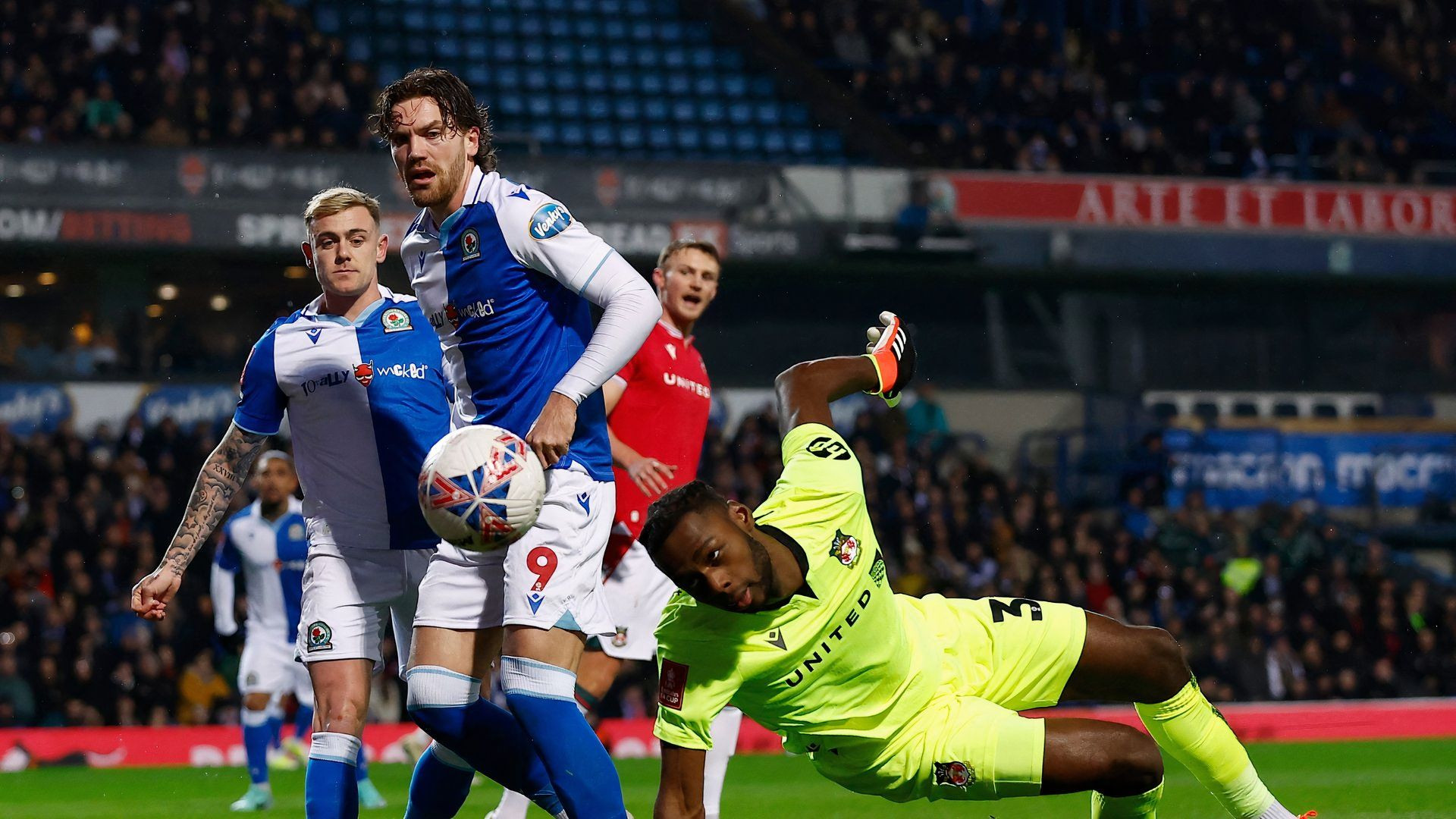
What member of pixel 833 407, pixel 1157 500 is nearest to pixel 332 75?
pixel 833 407

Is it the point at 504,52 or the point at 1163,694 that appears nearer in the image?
the point at 1163,694

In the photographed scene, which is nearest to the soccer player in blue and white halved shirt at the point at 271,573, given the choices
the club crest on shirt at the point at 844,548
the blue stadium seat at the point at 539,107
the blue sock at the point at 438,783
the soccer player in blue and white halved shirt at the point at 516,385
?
the blue sock at the point at 438,783

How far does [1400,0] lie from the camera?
25125mm

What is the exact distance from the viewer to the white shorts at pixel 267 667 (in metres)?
9.99

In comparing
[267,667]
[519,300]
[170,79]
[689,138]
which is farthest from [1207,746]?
[689,138]

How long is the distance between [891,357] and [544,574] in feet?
4.34

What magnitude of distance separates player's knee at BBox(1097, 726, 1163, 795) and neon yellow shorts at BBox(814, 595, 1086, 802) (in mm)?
195

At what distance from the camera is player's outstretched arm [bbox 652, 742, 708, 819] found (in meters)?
3.95

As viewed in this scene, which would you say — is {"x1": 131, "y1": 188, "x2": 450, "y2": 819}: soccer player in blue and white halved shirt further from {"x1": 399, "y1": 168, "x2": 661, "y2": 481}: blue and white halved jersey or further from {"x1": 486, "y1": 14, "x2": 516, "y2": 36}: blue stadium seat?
{"x1": 486, "y1": 14, "x2": 516, "y2": 36}: blue stadium seat

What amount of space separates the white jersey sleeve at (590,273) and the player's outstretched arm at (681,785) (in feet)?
3.27

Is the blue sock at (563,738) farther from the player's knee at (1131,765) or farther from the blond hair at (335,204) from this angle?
the blond hair at (335,204)

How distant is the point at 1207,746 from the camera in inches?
185

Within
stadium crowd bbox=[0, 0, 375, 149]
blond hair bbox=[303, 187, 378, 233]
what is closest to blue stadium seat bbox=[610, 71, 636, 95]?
stadium crowd bbox=[0, 0, 375, 149]

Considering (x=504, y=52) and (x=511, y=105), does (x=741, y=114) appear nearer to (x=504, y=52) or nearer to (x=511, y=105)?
(x=511, y=105)
